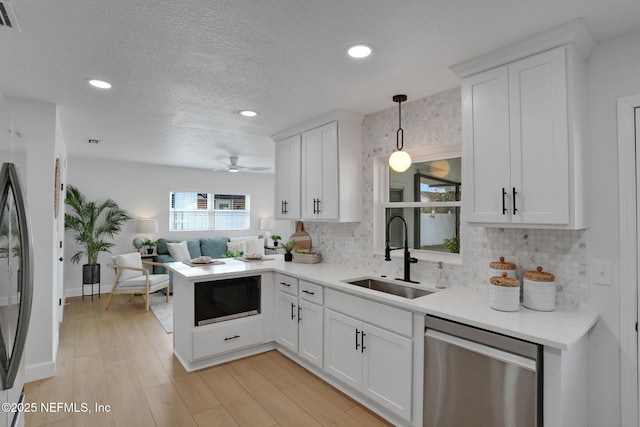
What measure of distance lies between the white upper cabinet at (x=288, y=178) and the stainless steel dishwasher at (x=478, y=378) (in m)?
2.24

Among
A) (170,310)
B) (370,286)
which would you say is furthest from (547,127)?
(170,310)

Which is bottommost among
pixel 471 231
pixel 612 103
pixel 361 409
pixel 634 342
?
pixel 361 409

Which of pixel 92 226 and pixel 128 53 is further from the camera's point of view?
pixel 92 226

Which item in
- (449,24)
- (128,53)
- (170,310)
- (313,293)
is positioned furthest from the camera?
(170,310)

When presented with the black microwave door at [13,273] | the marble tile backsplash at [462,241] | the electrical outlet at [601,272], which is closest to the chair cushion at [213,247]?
the marble tile backsplash at [462,241]

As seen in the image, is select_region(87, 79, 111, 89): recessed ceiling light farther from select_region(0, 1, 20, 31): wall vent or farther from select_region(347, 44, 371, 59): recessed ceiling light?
select_region(347, 44, 371, 59): recessed ceiling light

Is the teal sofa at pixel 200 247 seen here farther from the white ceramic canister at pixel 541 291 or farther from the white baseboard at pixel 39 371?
the white ceramic canister at pixel 541 291

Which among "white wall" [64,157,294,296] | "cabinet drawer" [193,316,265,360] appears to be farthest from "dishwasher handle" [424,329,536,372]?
"white wall" [64,157,294,296]

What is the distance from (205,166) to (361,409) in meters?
5.85

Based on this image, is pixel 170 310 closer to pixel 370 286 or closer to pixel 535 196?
pixel 370 286

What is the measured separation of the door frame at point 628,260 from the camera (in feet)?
6.06

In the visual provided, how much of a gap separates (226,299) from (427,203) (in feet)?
6.91

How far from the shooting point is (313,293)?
304 centimetres

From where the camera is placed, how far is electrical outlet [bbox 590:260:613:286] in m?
1.93
